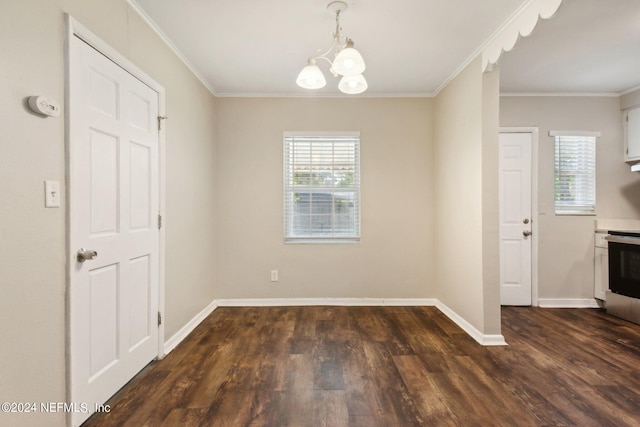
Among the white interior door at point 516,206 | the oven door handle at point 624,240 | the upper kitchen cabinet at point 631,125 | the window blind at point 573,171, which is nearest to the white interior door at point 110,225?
the white interior door at point 516,206

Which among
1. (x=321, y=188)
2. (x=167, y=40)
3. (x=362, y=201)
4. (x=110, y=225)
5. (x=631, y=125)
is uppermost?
(x=167, y=40)

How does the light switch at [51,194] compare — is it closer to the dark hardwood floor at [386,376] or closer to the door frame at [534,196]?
the dark hardwood floor at [386,376]

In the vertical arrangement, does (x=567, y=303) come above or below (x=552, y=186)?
below

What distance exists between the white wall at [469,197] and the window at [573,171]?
4.95ft

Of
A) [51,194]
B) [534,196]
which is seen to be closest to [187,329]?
[51,194]

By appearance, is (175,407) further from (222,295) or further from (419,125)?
(419,125)

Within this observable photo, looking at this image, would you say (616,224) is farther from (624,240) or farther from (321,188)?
(321,188)

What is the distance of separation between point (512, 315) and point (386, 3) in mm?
3411

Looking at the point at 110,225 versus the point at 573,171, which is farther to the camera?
the point at 573,171

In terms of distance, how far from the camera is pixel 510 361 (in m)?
2.37

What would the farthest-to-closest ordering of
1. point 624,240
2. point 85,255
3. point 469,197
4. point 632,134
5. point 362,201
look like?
1. point 362,201
2. point 632,134
3. point 624,240
4. point 469,197
5. point 85,255

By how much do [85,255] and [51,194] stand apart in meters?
0.36

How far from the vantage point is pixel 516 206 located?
3.67m

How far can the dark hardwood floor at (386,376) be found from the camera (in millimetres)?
1738
